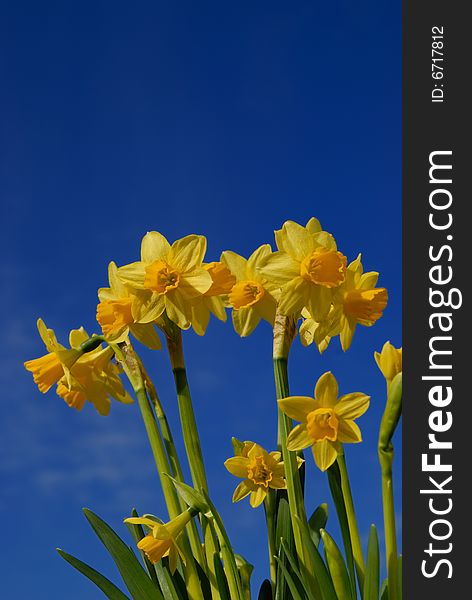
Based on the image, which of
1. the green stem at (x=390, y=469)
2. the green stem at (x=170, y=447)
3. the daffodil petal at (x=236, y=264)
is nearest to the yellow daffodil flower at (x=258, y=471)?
the green stem at (x=170, y=447)

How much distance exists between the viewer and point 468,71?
191cm

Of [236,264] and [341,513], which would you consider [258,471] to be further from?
[236,264]

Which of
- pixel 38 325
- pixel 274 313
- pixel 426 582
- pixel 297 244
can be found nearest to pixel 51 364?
pixel 38 325

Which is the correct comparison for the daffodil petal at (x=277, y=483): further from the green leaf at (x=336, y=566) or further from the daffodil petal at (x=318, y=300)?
the daffodil petal at (x=318, y=300)

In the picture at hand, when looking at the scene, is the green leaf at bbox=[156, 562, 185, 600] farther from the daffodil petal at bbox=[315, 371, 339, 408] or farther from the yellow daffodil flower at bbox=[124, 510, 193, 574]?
the daffodil petal at bbox=[315, 371, 339, 408]

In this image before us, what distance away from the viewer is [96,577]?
1999mm

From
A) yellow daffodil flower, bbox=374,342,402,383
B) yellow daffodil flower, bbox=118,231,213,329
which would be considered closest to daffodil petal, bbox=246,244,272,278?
yellow daffodil flower, bbox=118,231,213,329

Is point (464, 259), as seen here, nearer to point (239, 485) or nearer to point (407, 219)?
point (407, 219)

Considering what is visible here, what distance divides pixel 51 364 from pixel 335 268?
2.79 ft

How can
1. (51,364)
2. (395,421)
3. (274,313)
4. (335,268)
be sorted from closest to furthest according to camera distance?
(395,421) < (335,268) < (274,313) < (51,364)

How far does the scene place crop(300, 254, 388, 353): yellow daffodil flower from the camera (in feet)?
6.16

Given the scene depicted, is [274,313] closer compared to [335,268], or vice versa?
[335,268]

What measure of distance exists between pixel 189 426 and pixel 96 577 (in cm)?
49

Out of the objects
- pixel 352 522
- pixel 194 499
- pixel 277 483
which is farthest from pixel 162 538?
pixel 352 522
